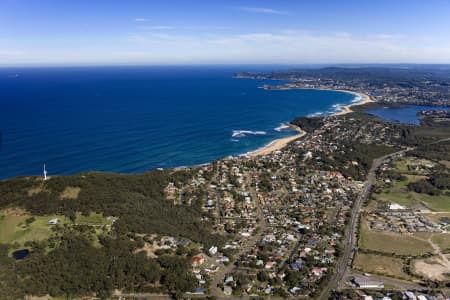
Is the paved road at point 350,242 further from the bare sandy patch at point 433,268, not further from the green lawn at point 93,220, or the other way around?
the green lawn at point 93,220

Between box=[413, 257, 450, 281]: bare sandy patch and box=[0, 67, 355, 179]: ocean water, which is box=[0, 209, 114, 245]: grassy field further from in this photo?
box=[413, 257, 450, 281]: bare sandy patch

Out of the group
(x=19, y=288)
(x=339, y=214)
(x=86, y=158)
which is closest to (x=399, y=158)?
(x=339, y=214)

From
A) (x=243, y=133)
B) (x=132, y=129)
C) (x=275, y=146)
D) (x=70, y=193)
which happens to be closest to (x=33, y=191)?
(x=70, y=193)

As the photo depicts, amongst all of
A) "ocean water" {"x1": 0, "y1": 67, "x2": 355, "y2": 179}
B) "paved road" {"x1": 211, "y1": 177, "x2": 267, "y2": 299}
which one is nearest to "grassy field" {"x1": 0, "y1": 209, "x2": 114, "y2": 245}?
"paved road" {"x1": 211, "y1": 177, "x2": 267, "y2": 299}

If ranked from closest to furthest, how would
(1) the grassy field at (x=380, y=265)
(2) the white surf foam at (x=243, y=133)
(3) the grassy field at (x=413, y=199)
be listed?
(1) the grassy field at (x=380, y=265) < (3) the grassy field at (x=413, y=199) < (2) the white surf foam at (x=243, y=133)

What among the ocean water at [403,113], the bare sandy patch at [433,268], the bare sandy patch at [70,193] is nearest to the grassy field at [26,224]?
the bare sandy patch at [70,193]

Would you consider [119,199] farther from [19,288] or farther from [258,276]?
[258,276]

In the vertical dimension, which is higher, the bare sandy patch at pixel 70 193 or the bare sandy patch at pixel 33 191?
the bare sandy patch at pixel 33 191
